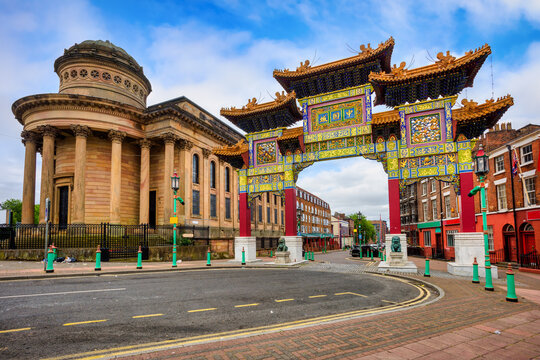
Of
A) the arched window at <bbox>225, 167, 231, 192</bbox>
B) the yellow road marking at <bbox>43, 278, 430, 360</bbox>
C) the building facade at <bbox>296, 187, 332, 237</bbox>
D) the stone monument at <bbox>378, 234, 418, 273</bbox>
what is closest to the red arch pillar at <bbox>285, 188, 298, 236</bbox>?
the stone monument at <bbox>378, 234, 418, 273</bbox>

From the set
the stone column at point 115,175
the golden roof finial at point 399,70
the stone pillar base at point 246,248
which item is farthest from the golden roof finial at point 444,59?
the stone column at point 115,175

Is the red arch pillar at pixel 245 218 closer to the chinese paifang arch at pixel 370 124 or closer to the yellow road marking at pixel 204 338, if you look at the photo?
the chinese paifang arch at pixel 370 124

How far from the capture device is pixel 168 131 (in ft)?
101

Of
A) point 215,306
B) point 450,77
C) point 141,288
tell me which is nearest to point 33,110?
point 141,288

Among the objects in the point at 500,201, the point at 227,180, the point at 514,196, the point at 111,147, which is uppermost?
the point at 111,147

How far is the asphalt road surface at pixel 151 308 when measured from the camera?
531 cm

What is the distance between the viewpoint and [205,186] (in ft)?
115

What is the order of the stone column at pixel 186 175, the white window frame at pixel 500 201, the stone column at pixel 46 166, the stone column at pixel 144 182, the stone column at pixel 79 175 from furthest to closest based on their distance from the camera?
1. the stone column at pixel 186 175
2. the stone column at pixel 144 182
3. the stone column at pixel 46 166
4. the stone column at pixel 79 175
5. the white window frame at pixel 500 201

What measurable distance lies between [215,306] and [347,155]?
47.4ft

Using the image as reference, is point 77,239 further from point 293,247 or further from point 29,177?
point 293,247

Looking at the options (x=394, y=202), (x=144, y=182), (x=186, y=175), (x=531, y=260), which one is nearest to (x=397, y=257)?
(x=394, y=202)

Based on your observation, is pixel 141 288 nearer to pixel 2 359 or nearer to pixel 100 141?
pixel 2 359

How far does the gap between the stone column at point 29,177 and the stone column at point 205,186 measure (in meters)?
14.9

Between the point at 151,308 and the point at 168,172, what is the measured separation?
24.0 m
